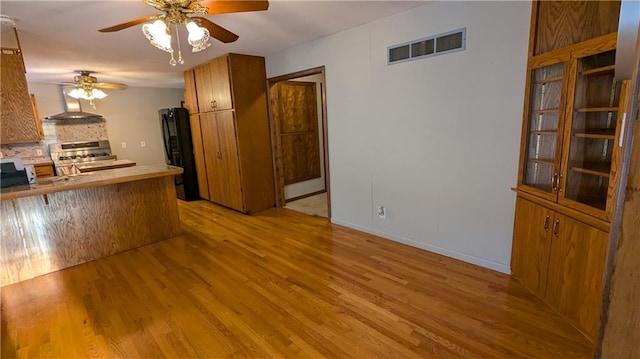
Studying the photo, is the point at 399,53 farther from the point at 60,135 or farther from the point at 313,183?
the point at 60,135

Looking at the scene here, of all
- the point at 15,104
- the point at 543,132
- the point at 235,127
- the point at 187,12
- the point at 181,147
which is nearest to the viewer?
the point at 187,12

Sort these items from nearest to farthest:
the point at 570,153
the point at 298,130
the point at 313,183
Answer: the point at 570,153, the point at 298,130, the point at 313,183

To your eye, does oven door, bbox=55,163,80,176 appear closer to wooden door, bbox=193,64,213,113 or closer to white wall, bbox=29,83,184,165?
white wall, bbox=29,83,184,165

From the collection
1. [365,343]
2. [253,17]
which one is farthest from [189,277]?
[253,17]

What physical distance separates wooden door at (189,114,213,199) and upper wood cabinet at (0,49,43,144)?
8.12ft

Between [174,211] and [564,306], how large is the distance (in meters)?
3.95

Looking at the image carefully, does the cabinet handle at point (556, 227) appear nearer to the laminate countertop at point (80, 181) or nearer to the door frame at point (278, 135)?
the door frame at point (278, 135)

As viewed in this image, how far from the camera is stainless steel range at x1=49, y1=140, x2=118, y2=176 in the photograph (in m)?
5.87

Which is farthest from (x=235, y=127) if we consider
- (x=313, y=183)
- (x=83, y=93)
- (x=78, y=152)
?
(x=78, y=152)

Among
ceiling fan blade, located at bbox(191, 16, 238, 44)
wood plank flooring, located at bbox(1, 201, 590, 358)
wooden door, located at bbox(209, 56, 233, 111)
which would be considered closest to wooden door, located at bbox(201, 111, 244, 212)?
wooden door, located at bbox(209, 56, 233, 111)

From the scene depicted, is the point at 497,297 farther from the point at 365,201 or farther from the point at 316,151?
A: the point at 316,151

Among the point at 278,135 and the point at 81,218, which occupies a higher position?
the point at 278,135

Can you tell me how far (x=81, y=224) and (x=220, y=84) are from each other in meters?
2.50

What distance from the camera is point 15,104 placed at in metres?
2.75
